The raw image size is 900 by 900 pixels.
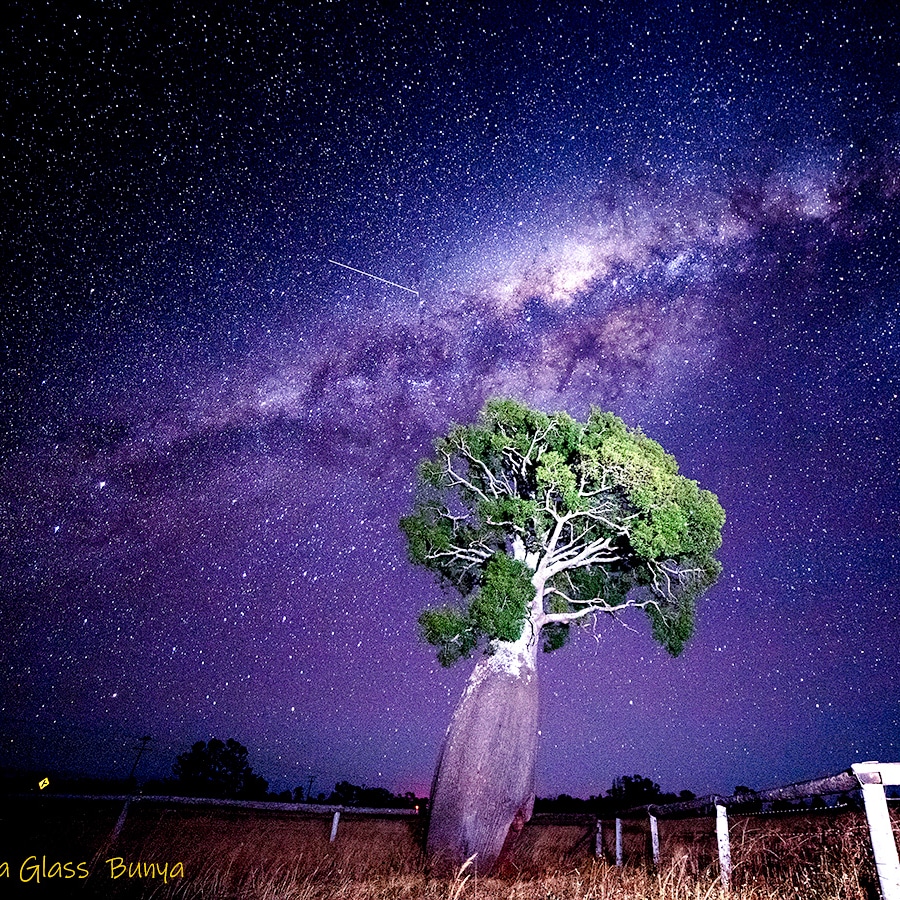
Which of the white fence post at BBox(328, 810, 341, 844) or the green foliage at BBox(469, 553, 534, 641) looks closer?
the green foliage at BBox(469, 553, 534, 641)

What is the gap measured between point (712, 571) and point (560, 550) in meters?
4.02

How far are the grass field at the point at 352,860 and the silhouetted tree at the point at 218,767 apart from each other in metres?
68.9

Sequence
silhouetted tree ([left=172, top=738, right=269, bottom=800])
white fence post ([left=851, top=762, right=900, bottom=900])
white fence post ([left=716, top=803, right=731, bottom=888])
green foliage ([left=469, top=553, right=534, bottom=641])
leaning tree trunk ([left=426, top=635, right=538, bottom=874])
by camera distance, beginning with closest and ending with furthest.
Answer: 1. white fence post ([left=851, top=762, right=900, bottom=900])
2. white fence post ([left=716, top=803, right=731, bottom=888])
3. leaning tree trunk ([left=426, top=635, right=538, bottom=874])
4. green foliage ([left=469, top=553, right=534, bottom=641])
5. silhouetted tree ([left=172, top=738, right=269, bottom=800])

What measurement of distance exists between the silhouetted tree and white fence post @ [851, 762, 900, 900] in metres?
78.8

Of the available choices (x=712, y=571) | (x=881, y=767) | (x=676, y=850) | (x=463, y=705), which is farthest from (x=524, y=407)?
(x=881, y=767)

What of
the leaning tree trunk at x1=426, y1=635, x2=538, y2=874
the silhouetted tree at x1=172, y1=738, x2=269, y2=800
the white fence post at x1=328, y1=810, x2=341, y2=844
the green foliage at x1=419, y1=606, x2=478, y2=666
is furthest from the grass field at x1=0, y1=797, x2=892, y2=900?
the silhouetted tree at x1=172, y1=738, x2=269, y2=800

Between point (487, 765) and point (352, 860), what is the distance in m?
3.03

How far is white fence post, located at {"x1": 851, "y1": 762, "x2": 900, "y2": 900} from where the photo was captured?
131 inches

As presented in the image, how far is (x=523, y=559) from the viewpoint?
12266 mm

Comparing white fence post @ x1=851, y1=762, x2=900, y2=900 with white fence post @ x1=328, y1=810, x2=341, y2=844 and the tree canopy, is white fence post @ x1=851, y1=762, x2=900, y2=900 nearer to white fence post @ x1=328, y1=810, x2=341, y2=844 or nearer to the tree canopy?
the tree canopy

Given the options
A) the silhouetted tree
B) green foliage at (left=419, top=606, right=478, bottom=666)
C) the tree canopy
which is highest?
the tree canopy

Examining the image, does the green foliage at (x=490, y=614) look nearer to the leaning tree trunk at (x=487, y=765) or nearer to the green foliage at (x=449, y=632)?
the green foliage at (x=449, y=632)

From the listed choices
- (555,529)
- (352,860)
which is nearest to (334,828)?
(352,860)

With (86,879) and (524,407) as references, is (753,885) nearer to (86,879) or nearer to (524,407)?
(86,879)
